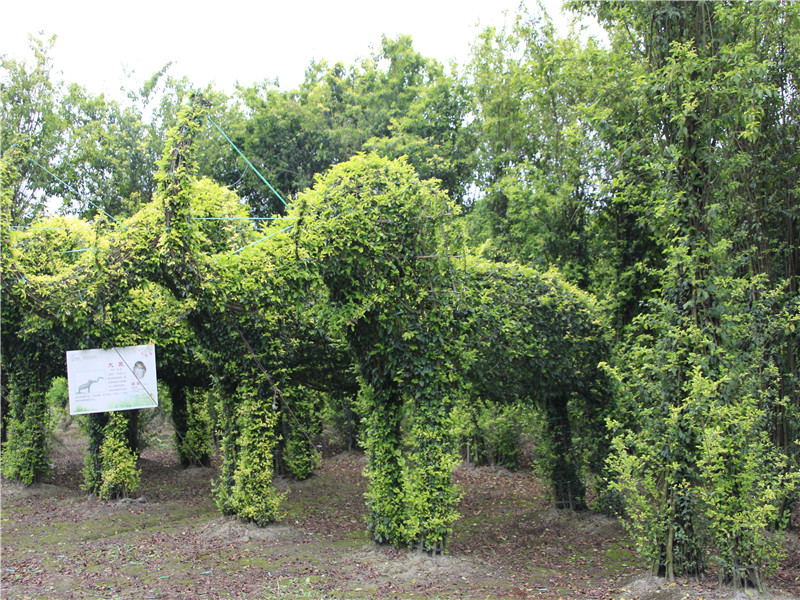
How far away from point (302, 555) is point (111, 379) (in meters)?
4.41

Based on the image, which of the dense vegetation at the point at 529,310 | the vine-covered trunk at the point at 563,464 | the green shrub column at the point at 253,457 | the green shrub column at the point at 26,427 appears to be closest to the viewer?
the dense vegetation at the point at 529,310

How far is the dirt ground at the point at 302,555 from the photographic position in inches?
287

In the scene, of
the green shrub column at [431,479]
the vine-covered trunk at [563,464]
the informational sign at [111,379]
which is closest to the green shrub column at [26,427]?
the informational sign at [111,379]

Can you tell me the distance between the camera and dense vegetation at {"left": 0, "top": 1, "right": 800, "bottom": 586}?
7.04 meters

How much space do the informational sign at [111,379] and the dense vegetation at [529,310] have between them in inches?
26.3

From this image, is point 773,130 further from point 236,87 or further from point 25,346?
point 236,87

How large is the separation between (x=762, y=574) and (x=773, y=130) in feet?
22.4

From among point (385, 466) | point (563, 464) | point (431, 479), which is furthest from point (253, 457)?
point (563, 464)

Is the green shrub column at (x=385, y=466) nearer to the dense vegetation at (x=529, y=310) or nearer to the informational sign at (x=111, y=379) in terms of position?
the dense vegetation at (x=529, y=310)

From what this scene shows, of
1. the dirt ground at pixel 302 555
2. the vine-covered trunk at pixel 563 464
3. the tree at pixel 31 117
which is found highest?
the tree at pixel 31 117

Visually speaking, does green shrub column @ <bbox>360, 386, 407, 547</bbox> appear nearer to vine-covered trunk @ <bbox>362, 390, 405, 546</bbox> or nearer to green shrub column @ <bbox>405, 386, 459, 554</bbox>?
vine-covered trunk @ <bbox>362, 390, 405, 546</bbox>

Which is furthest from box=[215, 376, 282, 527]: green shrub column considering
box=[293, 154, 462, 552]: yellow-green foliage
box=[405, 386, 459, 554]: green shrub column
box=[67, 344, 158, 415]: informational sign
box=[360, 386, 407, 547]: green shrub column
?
box=[405, 386, 459, 554]: green shrub column

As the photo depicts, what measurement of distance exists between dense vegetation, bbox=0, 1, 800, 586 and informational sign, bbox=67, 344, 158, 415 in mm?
667

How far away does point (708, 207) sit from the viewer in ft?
23.5
